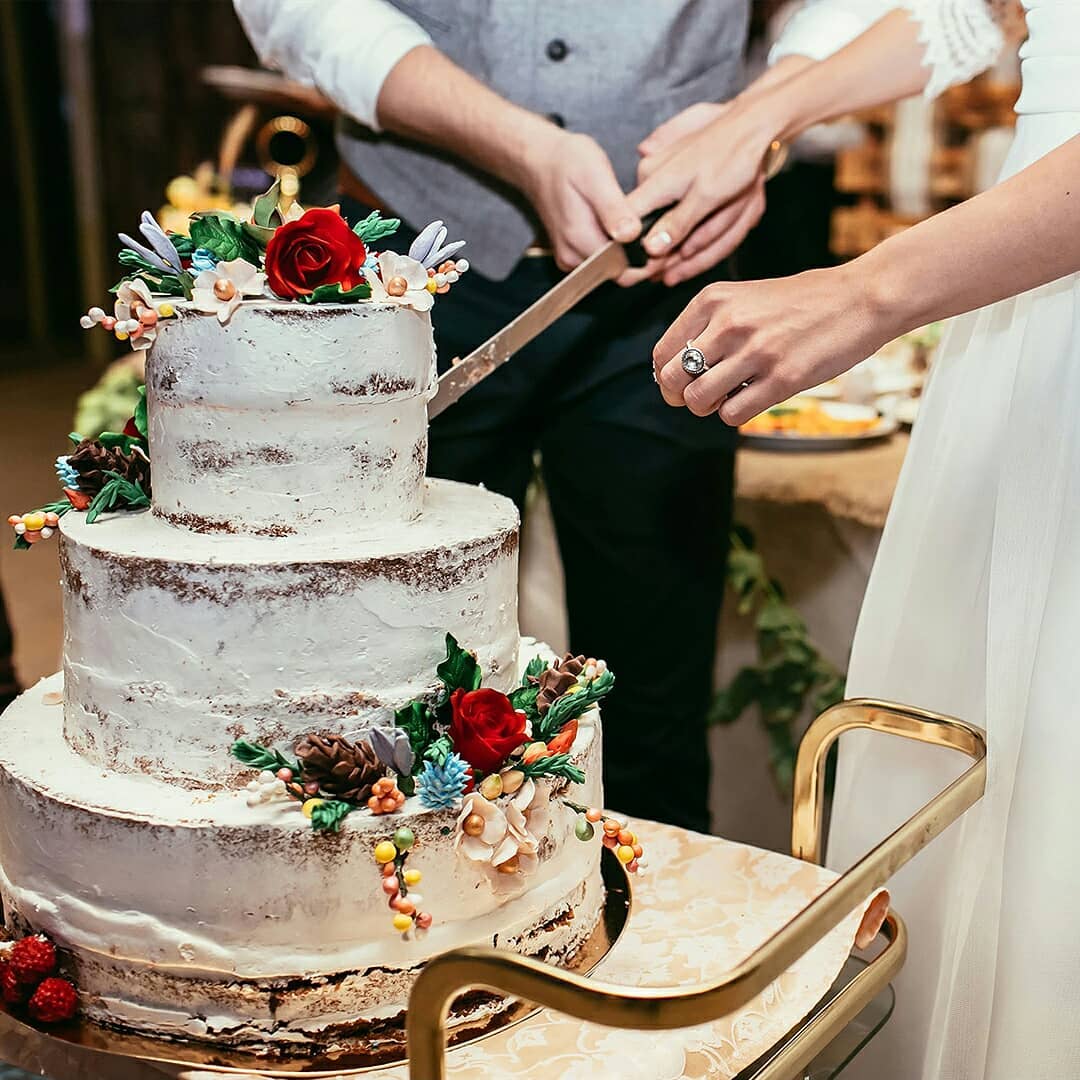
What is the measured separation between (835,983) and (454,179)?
1.10 meters

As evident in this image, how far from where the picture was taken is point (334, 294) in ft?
3.83

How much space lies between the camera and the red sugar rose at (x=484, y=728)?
1.14 meters

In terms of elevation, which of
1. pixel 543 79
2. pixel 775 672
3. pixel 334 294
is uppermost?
pixel 543 79

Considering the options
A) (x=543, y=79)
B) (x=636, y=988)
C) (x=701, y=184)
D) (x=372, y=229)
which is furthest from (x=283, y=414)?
(x=543, y=79)

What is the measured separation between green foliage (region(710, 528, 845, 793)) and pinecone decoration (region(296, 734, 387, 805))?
1.47m

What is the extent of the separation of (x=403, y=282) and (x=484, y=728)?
39cm

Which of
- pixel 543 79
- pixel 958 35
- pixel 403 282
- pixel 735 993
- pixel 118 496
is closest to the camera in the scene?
pixel 735 993

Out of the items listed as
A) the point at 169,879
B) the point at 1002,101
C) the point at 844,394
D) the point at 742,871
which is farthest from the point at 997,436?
the point at 1002,101

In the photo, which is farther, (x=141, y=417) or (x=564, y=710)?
(x=141, y=417)

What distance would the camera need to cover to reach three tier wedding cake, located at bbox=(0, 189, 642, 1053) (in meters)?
1.14

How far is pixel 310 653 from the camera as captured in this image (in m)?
1.16

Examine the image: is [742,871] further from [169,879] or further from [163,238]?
[163,238]

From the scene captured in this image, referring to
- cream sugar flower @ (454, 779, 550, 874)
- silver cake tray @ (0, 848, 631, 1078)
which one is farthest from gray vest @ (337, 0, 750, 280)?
silver cake tray @ (0, 848, 631, 1078)

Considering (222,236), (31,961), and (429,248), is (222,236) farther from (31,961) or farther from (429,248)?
(31,961)
